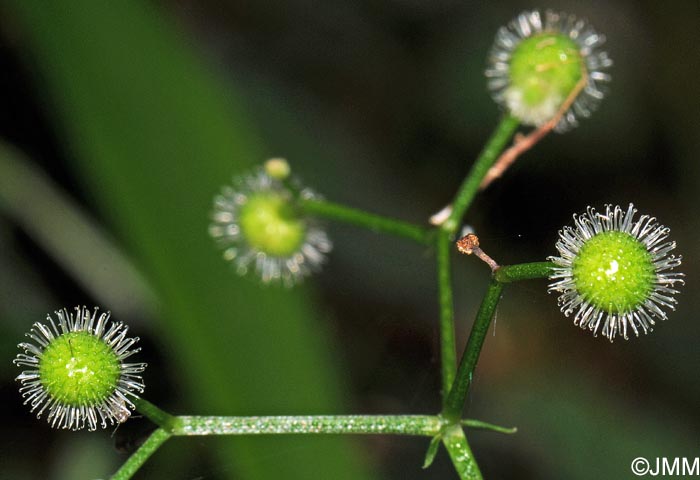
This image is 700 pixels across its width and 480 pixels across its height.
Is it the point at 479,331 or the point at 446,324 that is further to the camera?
the point at 446,324

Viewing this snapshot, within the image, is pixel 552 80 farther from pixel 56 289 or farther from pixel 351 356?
pixel 56 289

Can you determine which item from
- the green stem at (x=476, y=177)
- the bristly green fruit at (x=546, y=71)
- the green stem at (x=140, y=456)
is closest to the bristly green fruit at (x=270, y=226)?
the green stem at (x=476, y=177)

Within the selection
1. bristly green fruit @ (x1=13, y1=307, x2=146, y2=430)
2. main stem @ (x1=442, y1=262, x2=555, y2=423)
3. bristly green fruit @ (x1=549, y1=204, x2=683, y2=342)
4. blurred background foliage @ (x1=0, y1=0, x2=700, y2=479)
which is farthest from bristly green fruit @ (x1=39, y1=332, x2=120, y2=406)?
bristly green fruit @ (x1=549, y1=204, x2=683, y2=342)

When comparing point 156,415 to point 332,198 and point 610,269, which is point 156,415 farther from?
point 332,198

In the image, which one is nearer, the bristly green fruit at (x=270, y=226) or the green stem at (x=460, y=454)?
the green stem at (x=460, y=454)

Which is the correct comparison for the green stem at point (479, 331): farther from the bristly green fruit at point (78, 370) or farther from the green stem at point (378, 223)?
the bristly green fruit at point (78, 370)

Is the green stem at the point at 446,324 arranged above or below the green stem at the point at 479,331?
above

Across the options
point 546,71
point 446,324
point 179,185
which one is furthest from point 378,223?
point 179,185
